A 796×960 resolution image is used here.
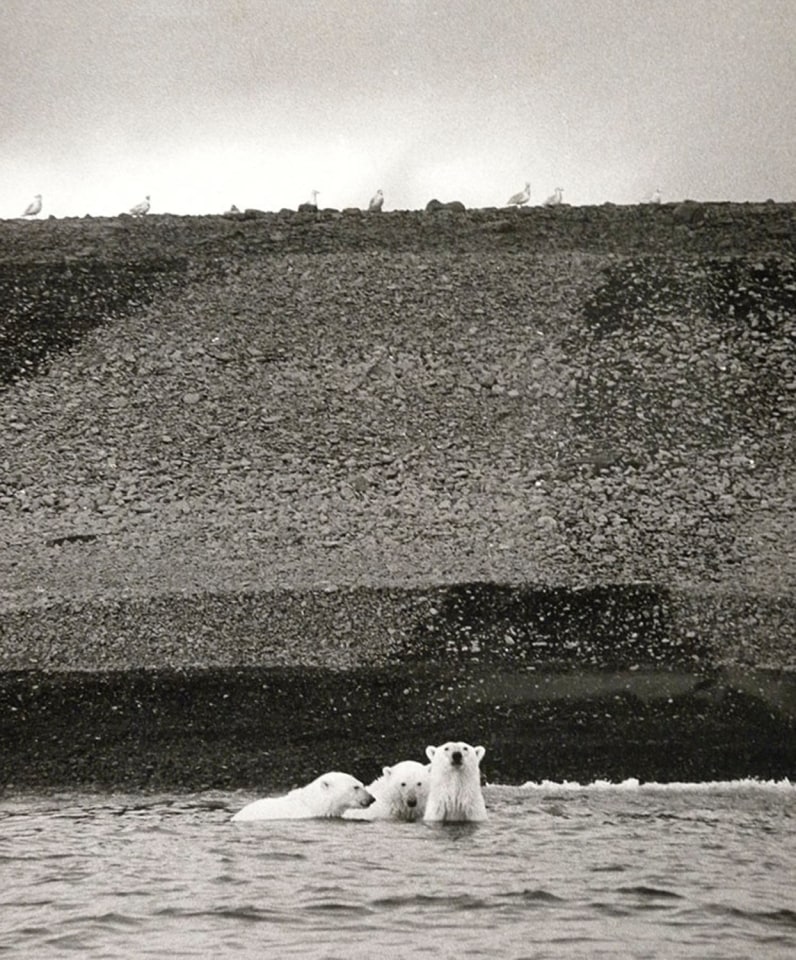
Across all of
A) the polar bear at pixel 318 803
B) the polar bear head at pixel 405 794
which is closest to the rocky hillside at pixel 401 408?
the polar bear at pixel 318 803

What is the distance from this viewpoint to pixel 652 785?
58.0ft

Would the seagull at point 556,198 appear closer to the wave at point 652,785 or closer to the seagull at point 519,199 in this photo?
the seagull at point 519,199

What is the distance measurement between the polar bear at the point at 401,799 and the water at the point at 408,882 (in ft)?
0.97

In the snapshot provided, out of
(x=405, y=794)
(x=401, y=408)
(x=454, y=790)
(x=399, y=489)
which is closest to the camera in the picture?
(x=454, y=790)

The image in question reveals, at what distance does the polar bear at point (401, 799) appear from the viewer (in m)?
15.6

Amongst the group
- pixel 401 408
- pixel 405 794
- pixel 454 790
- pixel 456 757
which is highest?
pixel 401 408

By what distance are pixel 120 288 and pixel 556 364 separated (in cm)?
973

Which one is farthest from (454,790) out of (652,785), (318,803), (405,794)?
(652,785)

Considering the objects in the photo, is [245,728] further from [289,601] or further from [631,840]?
[631,840]

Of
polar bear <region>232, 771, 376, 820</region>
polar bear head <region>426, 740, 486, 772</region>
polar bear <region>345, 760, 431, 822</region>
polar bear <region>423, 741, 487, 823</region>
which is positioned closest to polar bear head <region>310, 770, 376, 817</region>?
polar bear <region>232, 771, 376, 820</region>

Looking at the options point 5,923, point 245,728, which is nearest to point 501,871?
point 5,923

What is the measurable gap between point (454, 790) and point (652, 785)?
3.44m

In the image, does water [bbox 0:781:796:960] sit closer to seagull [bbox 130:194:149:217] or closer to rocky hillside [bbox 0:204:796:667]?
rocky hillside [bbox 0:204:796:667]

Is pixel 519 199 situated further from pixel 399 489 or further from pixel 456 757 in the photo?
pixel 456 757
